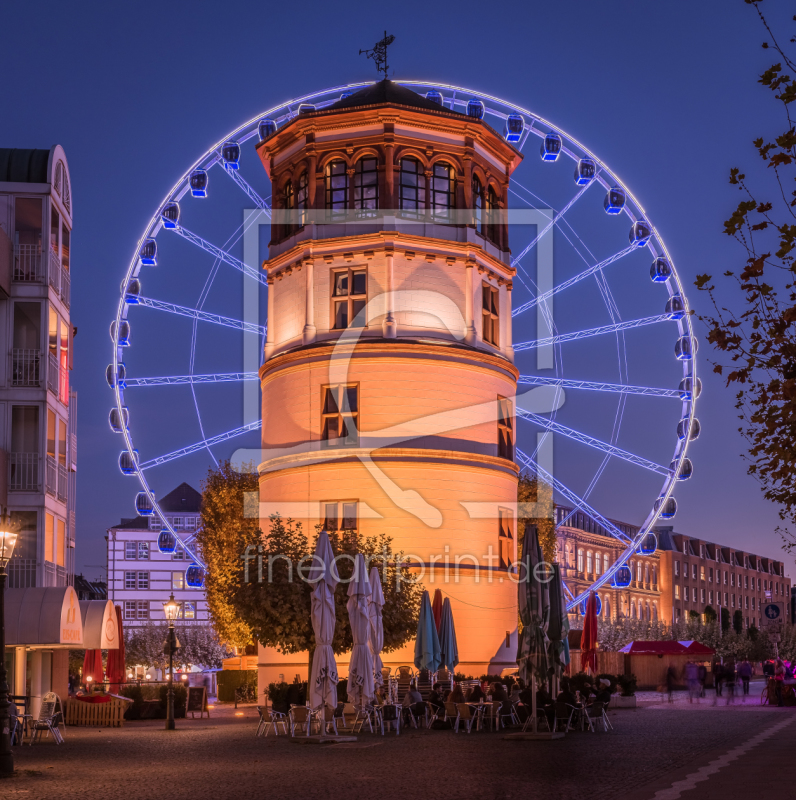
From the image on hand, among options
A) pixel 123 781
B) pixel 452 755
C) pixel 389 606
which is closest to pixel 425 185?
pixel 389 606

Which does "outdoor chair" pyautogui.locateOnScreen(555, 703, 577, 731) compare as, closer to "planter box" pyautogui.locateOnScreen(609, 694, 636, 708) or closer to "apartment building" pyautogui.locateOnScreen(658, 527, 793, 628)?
"planter box" pyautogui.locateOnScreen(609, 694, 636, 708)

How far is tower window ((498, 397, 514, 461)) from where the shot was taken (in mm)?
48812

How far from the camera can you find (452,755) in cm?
2447

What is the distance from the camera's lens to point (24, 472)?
36.6 metres

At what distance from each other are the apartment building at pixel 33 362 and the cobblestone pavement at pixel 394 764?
6.07 metres

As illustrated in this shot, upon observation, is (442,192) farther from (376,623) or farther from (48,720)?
(48,720)

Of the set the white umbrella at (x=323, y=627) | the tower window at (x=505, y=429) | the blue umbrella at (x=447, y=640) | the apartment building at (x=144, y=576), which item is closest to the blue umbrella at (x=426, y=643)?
the blue umbrella at (x=447, y=640)

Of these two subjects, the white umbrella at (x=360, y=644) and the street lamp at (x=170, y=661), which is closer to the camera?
the white umbrella at (x=360, y=644)

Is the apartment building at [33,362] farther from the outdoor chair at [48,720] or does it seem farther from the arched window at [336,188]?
the arched window at [336,188]

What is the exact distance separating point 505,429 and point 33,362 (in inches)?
762

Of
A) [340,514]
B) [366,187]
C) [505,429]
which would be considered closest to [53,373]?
[340,514]

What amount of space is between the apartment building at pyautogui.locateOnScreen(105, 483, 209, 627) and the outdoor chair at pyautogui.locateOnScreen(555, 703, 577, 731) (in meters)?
104

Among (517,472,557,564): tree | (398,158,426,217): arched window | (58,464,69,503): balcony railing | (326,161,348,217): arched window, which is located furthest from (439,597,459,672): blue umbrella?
(517,472,557,564): tree

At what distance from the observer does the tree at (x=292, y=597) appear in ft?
119
